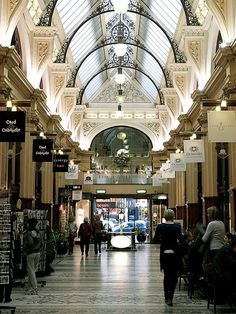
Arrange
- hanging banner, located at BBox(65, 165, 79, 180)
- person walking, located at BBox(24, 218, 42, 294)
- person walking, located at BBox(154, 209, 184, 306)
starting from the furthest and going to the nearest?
hanging banner, located at BBox(65, 165, 79, 180) < person walking, located at BBox(24, 218, 42, 294) < person walking, located at BBox(154, 209, 184, 306)

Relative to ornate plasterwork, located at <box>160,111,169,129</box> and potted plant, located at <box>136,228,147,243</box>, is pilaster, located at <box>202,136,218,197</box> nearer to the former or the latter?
potted plant, located at <box>136,228,147,243</box>

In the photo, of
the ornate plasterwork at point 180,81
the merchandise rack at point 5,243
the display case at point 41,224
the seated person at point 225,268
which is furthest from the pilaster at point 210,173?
the merchandise rack at point 5,243

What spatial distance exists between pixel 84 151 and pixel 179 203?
37.4 ft

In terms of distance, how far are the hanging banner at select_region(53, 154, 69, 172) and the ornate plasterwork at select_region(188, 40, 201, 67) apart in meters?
6.98

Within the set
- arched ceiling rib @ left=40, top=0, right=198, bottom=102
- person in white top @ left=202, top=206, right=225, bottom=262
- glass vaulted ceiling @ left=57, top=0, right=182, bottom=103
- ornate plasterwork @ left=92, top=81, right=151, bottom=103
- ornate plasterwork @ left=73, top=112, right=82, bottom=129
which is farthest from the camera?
ornate plasterwork @ left=92, top=81, right=151, bottom=103

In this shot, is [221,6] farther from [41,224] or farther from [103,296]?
[103,296]

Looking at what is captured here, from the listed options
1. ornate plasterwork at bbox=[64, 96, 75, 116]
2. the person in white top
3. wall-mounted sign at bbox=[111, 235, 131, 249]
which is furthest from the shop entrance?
the person in white top

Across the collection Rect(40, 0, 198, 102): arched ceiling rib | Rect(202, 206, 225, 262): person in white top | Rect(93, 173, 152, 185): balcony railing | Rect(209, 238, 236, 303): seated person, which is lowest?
Rect(209, 238, 236, 303): seated person

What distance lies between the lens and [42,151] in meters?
19.0

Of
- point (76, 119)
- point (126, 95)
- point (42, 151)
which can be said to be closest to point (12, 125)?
point (42, 151)

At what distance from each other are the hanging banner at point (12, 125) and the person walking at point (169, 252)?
19.2 ft

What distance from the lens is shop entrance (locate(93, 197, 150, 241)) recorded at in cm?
3762

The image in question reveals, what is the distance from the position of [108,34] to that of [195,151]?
16.4 m

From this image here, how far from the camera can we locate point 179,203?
97.6 ft
